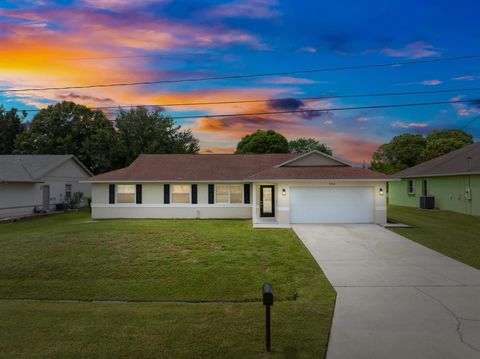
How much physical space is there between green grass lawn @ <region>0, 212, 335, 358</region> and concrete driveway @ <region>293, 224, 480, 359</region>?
42cm

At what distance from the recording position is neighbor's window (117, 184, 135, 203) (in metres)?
20.3

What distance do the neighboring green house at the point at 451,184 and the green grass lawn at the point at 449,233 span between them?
1196mm

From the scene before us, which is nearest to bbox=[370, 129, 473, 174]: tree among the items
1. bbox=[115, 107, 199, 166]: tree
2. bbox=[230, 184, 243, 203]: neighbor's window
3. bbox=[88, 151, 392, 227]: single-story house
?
bbox=[115, 107, 199, 166]: tree

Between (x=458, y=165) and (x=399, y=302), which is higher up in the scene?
(x=458, y=165)

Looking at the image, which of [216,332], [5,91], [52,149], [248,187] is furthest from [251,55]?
[52,149]

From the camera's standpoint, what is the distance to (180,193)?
796 inches

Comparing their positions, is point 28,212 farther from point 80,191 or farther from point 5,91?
point 5,91

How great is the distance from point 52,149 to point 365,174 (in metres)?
37.7

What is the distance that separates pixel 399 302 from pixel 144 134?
3528 cm

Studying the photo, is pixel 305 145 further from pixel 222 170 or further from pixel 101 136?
pixel 222 170

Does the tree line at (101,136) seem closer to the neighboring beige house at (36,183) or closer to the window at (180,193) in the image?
the neighboring beige house at (36,183)

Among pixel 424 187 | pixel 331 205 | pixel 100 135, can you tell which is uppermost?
pixel 100 135

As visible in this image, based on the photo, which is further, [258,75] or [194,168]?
[194,168]

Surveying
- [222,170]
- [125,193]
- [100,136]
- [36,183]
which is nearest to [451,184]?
[222,170]
